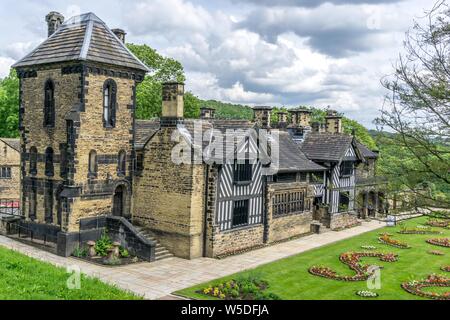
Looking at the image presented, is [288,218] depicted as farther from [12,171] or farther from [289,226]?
[12,171]

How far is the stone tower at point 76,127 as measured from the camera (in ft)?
78.6

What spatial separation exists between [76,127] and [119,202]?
5209 millimetres

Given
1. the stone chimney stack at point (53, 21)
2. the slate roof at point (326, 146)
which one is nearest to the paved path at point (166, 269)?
the slate roof at point (326, 146)

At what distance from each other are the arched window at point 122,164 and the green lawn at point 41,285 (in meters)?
8.38

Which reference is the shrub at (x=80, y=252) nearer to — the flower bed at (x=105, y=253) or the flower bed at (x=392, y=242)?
the flower bed at (x=105, y=253)

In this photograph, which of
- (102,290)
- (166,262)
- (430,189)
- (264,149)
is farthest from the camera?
(264,149)

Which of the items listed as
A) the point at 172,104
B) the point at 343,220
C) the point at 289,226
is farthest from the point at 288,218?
the point at 172,104
